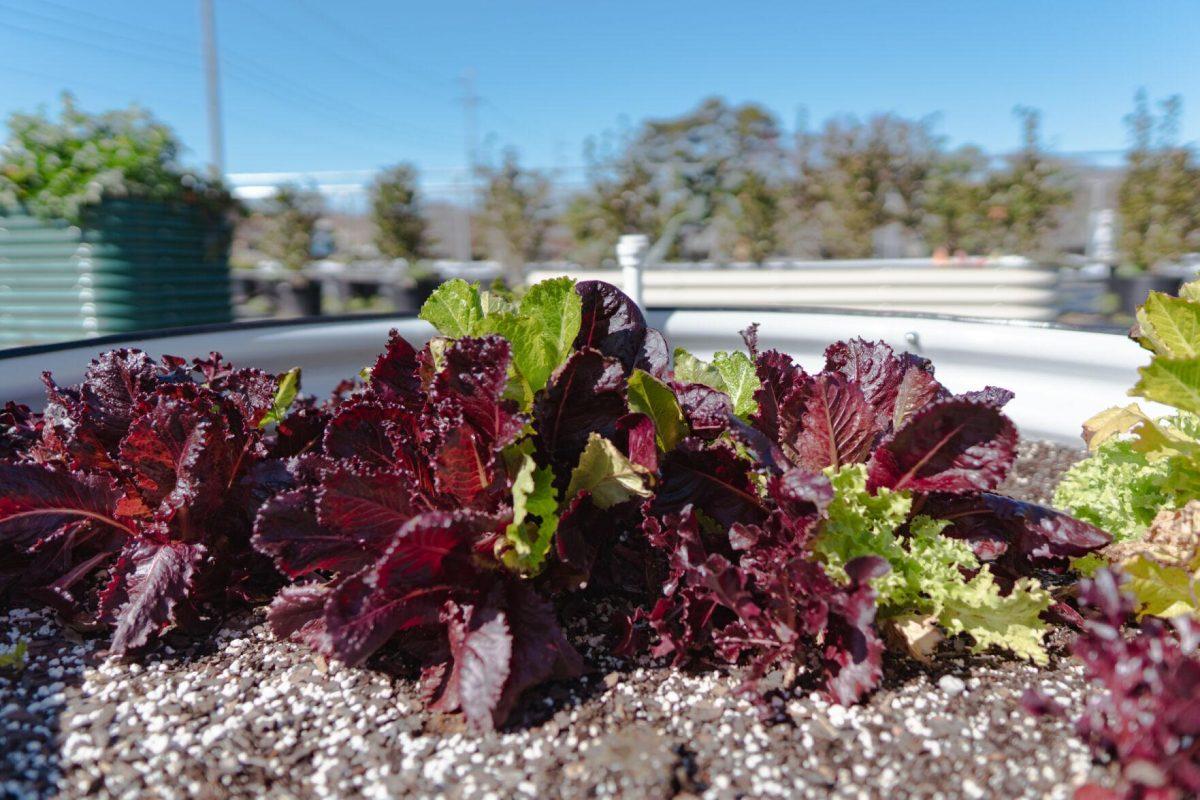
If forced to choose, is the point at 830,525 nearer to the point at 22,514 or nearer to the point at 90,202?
the point at 22,514

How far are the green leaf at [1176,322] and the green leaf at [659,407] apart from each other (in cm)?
106

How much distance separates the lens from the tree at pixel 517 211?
559 inches

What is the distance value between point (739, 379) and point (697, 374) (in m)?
0.11

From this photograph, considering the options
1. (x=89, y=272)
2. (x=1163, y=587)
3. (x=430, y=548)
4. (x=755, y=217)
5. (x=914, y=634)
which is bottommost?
(x=914, y=634)

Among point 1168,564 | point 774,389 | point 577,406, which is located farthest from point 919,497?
point 577,406

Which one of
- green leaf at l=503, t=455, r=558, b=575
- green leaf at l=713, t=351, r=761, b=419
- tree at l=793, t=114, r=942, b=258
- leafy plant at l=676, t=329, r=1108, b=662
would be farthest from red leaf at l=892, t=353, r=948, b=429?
tree at l=793, t=114, r=942, b=258

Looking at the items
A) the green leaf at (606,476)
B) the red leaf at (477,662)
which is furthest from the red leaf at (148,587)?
the green leaf at (606,476)

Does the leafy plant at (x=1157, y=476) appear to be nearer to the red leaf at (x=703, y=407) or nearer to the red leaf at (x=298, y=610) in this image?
the red leaf at (x=703, y=407)

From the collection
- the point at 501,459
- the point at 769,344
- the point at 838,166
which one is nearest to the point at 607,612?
the point at 501,459

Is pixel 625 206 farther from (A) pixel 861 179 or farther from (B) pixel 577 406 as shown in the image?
(B) pixel 577 406

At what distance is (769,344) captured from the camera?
3861 millimetres

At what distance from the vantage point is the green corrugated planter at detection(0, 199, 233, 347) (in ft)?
15.7

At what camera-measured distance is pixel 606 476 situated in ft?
5.84

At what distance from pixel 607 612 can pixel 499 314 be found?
0.78 m
